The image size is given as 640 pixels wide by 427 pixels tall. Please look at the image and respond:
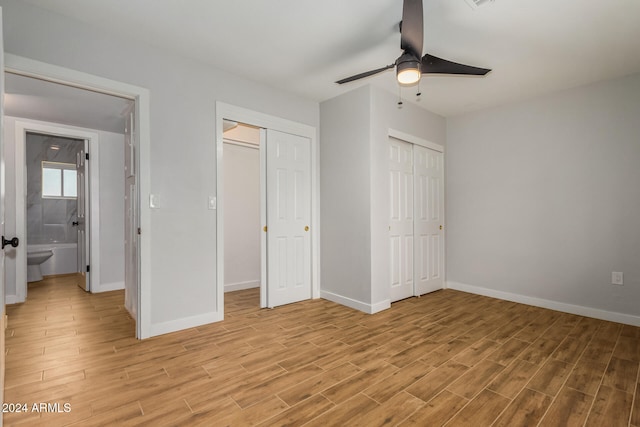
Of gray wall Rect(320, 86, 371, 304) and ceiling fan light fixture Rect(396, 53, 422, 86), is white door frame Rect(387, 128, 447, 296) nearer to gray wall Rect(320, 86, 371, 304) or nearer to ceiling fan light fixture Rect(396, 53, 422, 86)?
gray wall Rect(320, 86, 371, 304)

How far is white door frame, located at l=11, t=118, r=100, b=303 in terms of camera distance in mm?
3881

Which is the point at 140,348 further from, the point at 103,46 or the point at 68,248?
the point at 68,248

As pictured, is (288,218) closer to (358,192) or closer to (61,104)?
(358,192)

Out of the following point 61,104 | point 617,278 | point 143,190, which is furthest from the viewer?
point 61,104

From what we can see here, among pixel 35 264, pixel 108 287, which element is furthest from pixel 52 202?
pixel 108 287

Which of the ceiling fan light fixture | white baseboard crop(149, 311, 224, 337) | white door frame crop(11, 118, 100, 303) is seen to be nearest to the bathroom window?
white door frame crop(11, 118, 100, 303)

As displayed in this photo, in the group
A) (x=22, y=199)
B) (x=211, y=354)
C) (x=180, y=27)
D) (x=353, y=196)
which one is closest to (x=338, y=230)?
(x=353, y=196)

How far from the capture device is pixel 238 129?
452 cm

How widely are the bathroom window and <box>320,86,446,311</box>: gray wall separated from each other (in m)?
5.33

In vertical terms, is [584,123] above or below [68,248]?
above

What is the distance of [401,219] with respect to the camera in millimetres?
3949

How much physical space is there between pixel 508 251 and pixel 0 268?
4.90 metres

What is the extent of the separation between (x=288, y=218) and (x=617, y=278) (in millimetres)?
3701

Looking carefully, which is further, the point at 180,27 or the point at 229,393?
the point at 180,27
